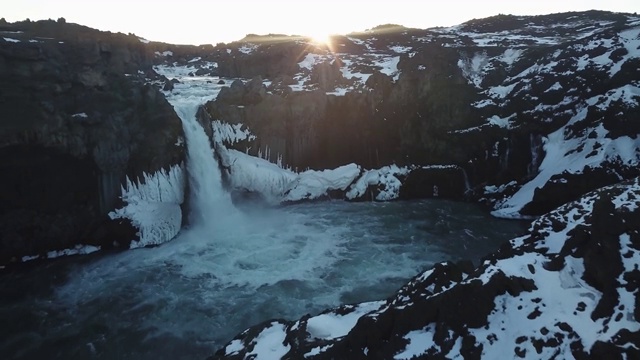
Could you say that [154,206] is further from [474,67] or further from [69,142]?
[474,67]

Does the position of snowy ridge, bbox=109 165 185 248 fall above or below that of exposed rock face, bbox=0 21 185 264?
below

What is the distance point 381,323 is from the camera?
43.7 ft

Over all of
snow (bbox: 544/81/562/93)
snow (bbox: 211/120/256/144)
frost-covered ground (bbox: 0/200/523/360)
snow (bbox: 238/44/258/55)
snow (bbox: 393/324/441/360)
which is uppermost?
A: snow (bbox: 238/44/258/55)

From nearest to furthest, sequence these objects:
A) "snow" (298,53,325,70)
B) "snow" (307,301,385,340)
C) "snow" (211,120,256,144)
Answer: "snow" (307,301,385,340) < "snow" (211,120,256,144) < "snow" (298,53,325,70)

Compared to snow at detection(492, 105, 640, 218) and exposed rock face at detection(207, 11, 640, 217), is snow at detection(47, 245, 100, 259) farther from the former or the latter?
snow at detection(492, 105, 640, 218)

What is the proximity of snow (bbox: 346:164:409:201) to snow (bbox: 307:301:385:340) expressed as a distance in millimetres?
24655

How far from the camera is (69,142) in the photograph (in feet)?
103

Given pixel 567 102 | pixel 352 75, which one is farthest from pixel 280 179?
pixel 567 102

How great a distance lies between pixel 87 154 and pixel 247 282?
1582 centimetres

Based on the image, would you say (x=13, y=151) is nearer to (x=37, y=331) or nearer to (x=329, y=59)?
(x=37, y=331)

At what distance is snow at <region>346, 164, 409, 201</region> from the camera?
1662 inches

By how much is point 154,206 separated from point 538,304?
2843 cm

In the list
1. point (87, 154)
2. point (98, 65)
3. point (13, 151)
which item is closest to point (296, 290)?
point (87, 154)

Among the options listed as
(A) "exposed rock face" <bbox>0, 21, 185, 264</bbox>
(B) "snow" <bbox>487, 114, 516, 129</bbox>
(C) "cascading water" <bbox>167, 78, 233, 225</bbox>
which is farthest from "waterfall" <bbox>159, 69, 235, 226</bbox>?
(B) "snow" <bbox>487, 114, 516, 129</bbox>
